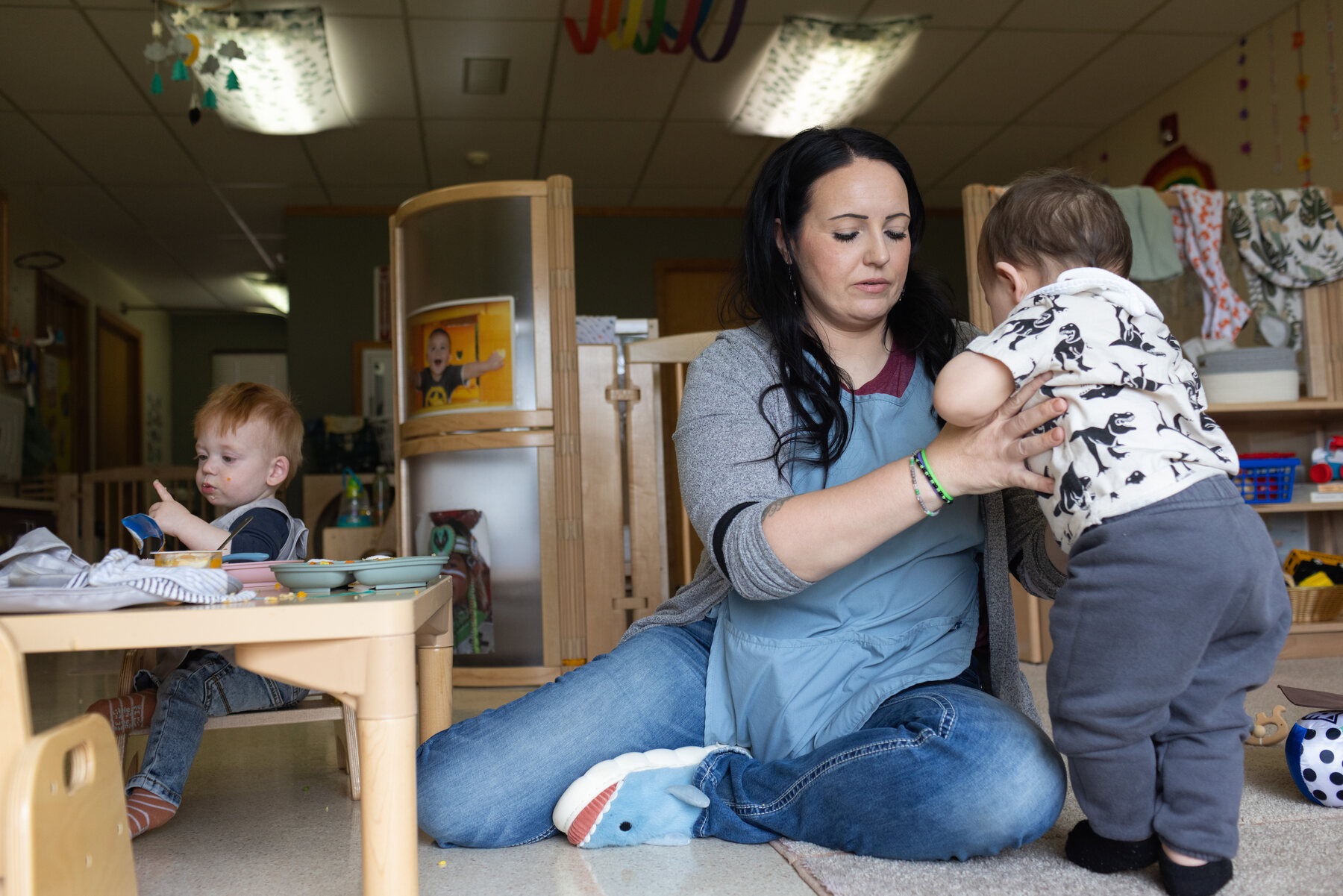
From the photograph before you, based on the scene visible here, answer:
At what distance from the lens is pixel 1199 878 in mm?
964

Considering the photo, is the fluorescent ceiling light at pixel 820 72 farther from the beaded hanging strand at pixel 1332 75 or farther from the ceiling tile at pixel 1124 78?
the beaded hanging strand at pixel 1332 75

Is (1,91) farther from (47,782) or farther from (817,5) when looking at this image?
(47,782)

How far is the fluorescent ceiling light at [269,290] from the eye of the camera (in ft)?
23.8

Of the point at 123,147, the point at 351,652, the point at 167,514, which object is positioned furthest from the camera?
the point at 123,147

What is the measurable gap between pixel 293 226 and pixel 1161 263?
4432 mm

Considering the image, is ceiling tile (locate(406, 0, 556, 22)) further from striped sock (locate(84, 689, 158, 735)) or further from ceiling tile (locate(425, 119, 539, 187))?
striped sock (locate(84, 689, 158, 735))

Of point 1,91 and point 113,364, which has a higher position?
point 1,91

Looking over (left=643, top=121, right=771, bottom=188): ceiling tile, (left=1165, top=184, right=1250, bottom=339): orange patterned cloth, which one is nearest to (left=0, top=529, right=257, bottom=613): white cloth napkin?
(left=1165, top=184, right=1250, bottom=339): orange patterned cloth

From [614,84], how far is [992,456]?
345 centimetres

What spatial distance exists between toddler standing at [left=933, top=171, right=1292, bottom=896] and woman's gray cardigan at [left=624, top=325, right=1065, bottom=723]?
0.69ft

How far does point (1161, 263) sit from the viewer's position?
9.57 ft

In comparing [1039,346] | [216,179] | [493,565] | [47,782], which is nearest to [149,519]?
[47,782]

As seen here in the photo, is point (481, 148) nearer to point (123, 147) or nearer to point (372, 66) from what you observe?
point (372, 66)

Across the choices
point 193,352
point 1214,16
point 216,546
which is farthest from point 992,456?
point 193,352
